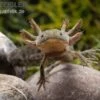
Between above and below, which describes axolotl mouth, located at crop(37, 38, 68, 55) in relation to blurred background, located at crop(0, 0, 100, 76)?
above

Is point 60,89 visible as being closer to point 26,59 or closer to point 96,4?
point 26,59

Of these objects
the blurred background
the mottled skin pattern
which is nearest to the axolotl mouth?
the mottled skin pattern

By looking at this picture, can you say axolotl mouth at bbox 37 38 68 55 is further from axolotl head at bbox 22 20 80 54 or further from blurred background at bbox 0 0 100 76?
blurred background at bbox 0 0 100 76

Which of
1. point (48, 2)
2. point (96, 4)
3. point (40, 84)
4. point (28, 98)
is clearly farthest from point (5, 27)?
point (28, 98)

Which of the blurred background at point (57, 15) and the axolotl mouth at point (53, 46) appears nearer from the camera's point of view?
the axolotl mouth at point (53, 46)

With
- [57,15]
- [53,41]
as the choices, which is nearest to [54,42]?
[53,41]

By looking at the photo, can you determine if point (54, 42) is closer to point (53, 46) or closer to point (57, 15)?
point (53, 46)

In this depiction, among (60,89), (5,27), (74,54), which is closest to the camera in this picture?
(60,89)

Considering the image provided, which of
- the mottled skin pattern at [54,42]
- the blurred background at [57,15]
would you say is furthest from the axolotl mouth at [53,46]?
the blurred background at [57,15]

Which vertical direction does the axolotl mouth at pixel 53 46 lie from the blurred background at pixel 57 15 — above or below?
above

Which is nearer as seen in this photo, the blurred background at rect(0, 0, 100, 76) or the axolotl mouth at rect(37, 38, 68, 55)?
the axolotl mouth at rect(37, 38, 68, 55)

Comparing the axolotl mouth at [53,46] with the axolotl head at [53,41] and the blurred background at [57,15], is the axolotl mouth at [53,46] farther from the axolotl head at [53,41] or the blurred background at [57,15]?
the blurred background at [57,15]
